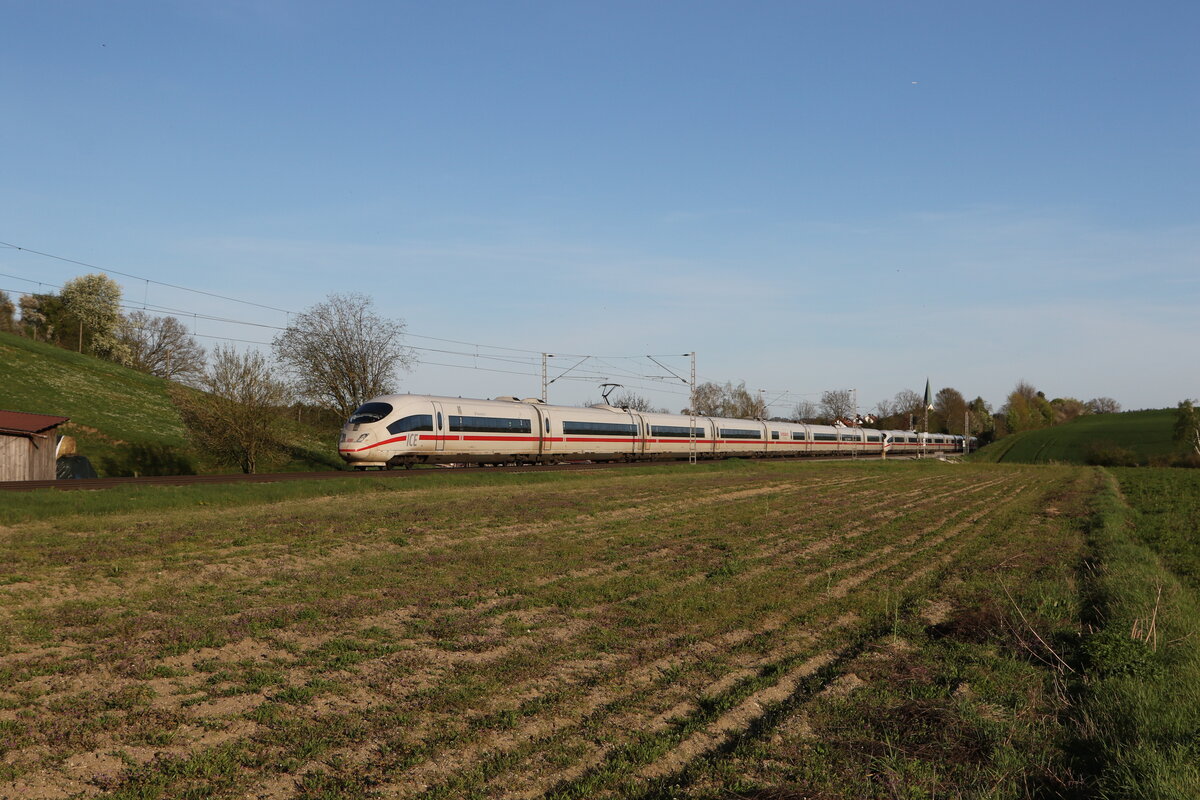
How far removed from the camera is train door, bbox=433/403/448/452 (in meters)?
40.0

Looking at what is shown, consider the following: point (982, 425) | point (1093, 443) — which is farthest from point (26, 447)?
point (982, 425)

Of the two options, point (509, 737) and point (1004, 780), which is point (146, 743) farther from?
point (1004, 780)

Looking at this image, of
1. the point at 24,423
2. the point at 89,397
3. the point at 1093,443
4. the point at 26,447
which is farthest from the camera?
the point at 1093,443

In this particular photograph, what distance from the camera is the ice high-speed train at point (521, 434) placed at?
127ft

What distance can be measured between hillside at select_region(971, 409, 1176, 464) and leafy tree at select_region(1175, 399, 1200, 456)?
207 centimetres

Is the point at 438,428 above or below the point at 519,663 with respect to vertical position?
above

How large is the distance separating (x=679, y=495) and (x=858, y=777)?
2537 cm

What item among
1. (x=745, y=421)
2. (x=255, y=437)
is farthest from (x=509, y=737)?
(x=745, y=421)

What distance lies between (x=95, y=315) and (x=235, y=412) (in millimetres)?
71444

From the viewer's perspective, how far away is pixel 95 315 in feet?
330

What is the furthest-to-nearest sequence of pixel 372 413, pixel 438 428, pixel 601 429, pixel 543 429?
pixel 601 429 → pixel 543 429 → pixel 438 428 → pixel 372 413

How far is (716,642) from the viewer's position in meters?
10.3

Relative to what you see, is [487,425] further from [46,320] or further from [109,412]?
[46,320]

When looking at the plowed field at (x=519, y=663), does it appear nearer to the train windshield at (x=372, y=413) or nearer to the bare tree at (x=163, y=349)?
the train windshield at (x=372, y=413)
